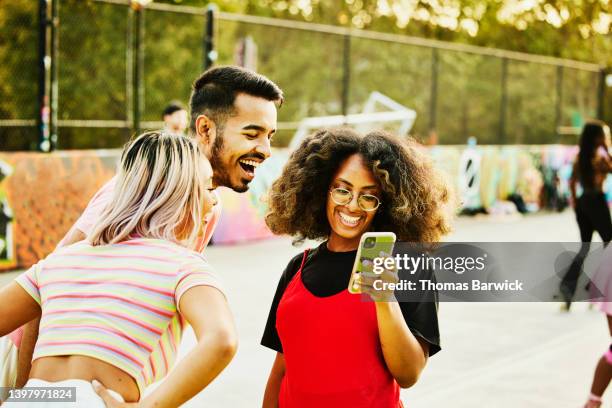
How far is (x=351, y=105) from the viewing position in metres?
26.9

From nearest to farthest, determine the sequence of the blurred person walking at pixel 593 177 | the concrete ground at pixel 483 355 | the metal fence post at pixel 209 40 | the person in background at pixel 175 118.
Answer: the concrete ground at pixel 483 355 → the blurred person walking at pixel 593 177 → the person in background at pixel 175 118 → the metal fence post at pixel 209 40

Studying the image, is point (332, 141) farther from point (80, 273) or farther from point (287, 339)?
point (80, 273)

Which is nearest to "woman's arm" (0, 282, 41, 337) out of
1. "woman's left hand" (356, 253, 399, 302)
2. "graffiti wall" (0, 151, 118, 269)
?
"woman's left hand" (356, 253, 399, 302)

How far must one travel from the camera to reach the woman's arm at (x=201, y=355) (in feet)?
6.97

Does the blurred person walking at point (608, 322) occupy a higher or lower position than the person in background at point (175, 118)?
lower

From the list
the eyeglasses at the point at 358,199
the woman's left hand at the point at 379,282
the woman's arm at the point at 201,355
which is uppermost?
the eyeglasses at the point at 358,199

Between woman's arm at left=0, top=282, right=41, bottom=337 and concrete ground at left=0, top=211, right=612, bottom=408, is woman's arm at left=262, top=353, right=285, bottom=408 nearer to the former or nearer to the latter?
woman's arm at left=0, top=282, right=41, bottom=337

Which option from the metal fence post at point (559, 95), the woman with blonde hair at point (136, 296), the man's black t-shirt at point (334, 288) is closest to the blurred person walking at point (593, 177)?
the man's black t-shirt at point (334, 288)

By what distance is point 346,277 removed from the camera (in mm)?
2719

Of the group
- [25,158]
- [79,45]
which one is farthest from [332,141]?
[79,45]

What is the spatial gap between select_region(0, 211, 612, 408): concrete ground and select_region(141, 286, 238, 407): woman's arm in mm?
3529

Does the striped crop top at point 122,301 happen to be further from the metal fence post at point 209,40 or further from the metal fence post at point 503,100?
the metal fence post at point 503,100

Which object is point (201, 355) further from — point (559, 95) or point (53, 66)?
point (559, 95)

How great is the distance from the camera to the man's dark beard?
3594 mm
